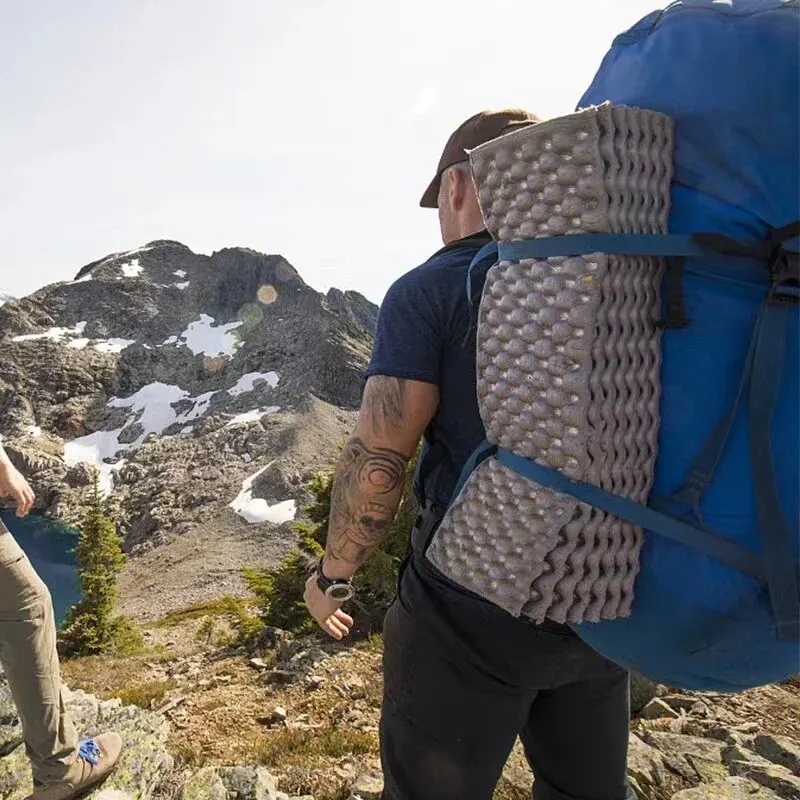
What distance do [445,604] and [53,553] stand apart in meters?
60.0

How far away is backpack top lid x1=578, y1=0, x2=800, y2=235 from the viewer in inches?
53.9

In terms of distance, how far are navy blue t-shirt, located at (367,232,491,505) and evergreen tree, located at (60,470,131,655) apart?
21.2 metres

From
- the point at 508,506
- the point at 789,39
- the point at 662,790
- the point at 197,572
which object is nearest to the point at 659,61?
the point at 789,39

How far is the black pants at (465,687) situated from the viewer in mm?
2043

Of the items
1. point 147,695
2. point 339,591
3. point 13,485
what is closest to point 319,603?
point 339,591

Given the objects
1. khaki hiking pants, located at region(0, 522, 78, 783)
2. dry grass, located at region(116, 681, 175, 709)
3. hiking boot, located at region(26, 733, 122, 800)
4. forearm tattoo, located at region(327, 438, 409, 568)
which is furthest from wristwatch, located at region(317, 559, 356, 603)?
dry grass, located at region(116, 681, 175, 709)

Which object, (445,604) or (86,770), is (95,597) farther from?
(445,604)

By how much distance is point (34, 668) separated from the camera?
10.8 feet

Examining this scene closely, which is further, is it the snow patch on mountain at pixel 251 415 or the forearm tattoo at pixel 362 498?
the snow patch on mountain at pixel 251 415

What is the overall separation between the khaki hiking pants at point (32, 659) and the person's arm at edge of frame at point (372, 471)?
1.84 m

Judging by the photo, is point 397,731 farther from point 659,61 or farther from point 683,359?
point 659,61

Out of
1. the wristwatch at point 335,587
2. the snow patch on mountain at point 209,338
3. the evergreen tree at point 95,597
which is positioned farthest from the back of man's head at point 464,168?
the snow patch on mountain at point 209,338

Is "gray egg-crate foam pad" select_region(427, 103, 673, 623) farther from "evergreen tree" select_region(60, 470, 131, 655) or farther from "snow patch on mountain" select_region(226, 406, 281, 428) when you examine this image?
"snow patch on mountain" select_region(226, 406, 281, 428)

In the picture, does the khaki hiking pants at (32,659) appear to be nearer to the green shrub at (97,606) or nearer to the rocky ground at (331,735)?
the rocky ground at (331,735)
